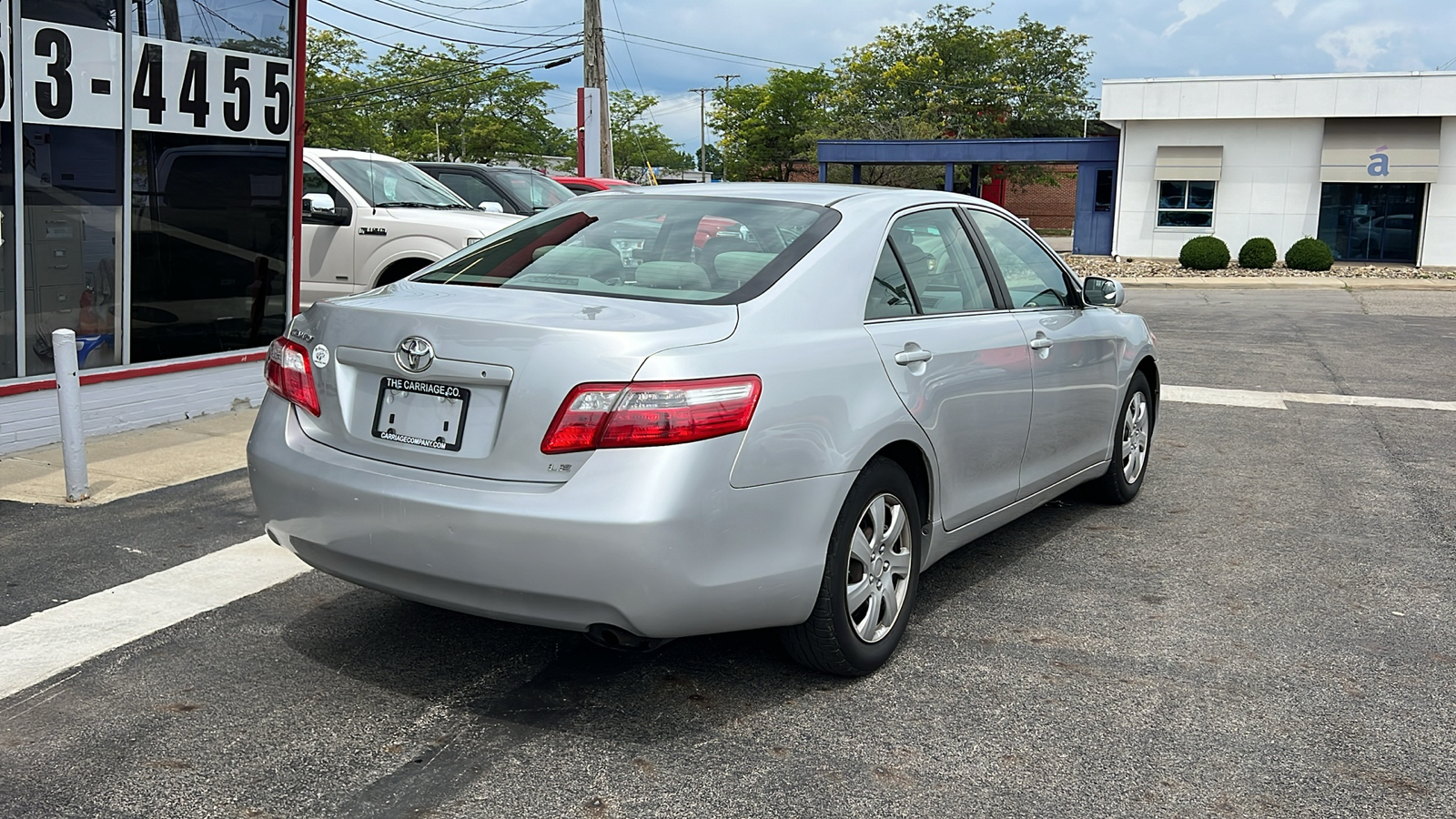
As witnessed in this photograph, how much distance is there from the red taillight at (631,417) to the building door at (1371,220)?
35405 mm

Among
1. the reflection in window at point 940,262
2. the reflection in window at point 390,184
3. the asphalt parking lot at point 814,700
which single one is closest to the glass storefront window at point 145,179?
the asphalt parking lot at point 814,700

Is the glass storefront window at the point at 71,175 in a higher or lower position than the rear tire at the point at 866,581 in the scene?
higher

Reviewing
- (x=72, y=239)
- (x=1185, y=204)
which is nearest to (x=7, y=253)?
(x=72, y=239)

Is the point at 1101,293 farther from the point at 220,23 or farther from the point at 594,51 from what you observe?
the point at 594,51

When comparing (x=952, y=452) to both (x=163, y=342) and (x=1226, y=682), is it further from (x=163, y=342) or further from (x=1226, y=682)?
(x=163, y=342)

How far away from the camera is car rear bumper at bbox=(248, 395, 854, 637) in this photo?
3275 mm

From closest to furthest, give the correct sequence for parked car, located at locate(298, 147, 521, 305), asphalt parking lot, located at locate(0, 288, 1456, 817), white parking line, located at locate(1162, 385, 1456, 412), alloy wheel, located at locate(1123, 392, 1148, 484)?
asphalt parking lot, located at locate(0, 288, 1456, 817), alloy wheel, located at locate(1123, 392, 1148, 484), white parking line, located at locate(1162, 385, 1456, 412), parked car, located at locate(298, 147, 521, 305)

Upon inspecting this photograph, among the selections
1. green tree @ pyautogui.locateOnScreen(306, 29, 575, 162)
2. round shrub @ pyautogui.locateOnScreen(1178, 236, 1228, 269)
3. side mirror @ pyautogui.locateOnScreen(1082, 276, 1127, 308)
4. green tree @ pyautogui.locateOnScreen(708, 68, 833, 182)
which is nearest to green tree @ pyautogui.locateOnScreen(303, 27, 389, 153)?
green tree @ pyautogui.locateOnScreen(306, 29, 575, 162)

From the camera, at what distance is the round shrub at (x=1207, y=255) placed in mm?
31156

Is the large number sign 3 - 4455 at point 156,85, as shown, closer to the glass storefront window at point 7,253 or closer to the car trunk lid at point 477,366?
the glass storefront window at point 7,253

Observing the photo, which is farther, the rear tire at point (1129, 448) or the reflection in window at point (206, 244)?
the reflection in window at point (206, 244)

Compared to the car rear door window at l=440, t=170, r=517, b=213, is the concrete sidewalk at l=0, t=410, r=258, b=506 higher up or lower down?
lower down

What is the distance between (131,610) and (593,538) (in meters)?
2.30

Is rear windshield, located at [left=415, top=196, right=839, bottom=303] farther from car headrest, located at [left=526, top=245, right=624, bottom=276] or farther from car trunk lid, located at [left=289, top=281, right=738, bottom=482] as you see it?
car trunk lid, located at [left=289, top=281, right=738, bottom=482]
